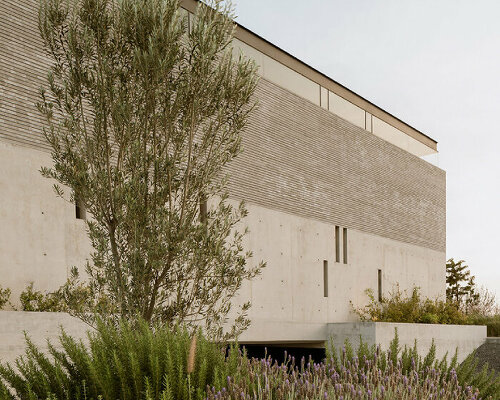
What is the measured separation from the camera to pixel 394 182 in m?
24.5

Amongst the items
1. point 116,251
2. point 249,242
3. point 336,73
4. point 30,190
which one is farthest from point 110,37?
point 336,73

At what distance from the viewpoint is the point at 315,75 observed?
20.8 meters

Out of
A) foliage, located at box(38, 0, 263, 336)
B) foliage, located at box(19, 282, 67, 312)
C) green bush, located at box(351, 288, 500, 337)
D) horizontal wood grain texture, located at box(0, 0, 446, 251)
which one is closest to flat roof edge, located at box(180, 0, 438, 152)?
horizontal wood grain texture, located at box(0, 0, 446, 251)

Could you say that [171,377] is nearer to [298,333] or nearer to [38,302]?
[38,302]

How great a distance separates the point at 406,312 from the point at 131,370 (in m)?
16.8

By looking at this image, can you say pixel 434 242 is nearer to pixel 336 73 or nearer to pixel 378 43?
pixel 336 73

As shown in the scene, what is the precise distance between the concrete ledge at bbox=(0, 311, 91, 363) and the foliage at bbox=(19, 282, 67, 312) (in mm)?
1205

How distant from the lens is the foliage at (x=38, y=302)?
10.6 m

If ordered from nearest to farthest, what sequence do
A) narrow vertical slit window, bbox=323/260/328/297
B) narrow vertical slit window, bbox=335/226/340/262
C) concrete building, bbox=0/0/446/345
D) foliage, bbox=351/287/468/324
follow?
concrete building, bbox=0/0/446/345, narrow vertical slit window, bbox=323/260/328/297, foliage, bbox=351/287/468/324, narrow vertical slit window, bbox=335/226/340/262

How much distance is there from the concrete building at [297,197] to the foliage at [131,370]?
20.3 feet

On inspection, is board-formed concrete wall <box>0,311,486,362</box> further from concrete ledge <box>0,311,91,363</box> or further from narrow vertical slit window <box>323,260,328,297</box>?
narrow vertical slit window <box>323,260,328,297</box>

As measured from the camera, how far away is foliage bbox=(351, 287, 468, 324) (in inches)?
785

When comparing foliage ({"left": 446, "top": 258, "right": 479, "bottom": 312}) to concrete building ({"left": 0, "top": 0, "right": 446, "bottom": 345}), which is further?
foliage ({"left": 446, "top": 258, "right": 479, "bottom": 312})

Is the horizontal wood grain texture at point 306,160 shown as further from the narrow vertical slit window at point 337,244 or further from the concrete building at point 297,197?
the narrow vertical slit window at point 337,244
